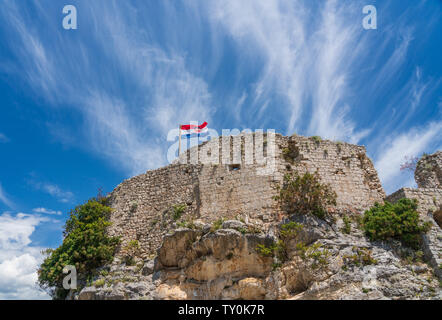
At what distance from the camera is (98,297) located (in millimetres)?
12547

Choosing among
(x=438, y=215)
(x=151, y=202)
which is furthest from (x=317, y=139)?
(x=151, y=202)

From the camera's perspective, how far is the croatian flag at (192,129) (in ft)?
55.8

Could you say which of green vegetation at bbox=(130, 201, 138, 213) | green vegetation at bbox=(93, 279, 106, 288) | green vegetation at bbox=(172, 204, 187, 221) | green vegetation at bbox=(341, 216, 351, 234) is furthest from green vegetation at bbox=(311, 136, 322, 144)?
green vegetation at bbox=(93, 279, 106, 288)

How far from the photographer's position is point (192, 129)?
56.4 feet

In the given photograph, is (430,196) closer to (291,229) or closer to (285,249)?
(291,229)

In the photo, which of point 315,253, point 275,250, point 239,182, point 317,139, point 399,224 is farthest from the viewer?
point 317,139

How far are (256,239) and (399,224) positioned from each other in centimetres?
505

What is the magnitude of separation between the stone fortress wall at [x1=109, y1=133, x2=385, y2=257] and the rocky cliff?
5 centimetres

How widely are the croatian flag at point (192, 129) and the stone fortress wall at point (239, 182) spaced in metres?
1.00
